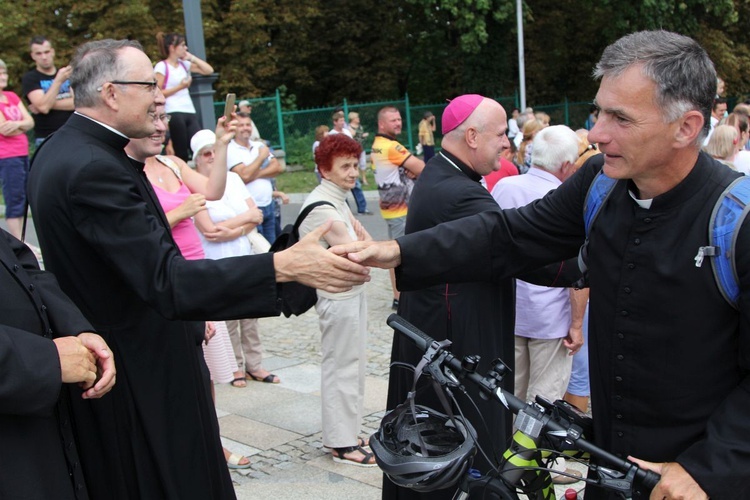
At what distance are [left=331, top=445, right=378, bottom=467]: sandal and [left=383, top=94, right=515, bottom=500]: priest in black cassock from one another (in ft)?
4.31

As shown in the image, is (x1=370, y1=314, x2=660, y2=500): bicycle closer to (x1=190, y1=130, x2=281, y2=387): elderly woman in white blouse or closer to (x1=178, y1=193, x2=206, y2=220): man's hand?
(x1=178, y1=193, x2=206, y2=220): man's hand

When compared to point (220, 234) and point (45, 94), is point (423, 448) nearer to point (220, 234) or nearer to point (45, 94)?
point (220, 234)

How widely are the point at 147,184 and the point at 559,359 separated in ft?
9.33

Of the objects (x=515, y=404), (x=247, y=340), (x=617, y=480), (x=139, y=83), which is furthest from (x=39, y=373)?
(x=247, y=340)

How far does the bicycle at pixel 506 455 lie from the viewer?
2217 millimetres

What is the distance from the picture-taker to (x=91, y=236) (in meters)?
2.81

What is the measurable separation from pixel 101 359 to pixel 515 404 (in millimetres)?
1368

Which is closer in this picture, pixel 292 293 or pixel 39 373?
pixel 39 373

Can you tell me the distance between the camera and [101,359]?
270 cm

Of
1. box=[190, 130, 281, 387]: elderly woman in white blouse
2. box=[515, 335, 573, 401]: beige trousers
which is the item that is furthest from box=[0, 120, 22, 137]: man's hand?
box=[515, 335, 573, 401]: beige trousers

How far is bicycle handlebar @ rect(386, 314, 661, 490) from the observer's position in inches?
87.2

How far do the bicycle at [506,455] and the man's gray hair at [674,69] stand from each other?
919mm

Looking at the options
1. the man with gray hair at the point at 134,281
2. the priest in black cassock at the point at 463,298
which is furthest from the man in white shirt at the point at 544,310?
the man with gray hair at the point at 134,281

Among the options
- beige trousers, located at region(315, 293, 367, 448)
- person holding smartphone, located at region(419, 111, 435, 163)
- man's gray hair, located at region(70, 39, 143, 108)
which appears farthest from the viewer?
person holding smartphone, located at region(419, 111, 435, 163)
